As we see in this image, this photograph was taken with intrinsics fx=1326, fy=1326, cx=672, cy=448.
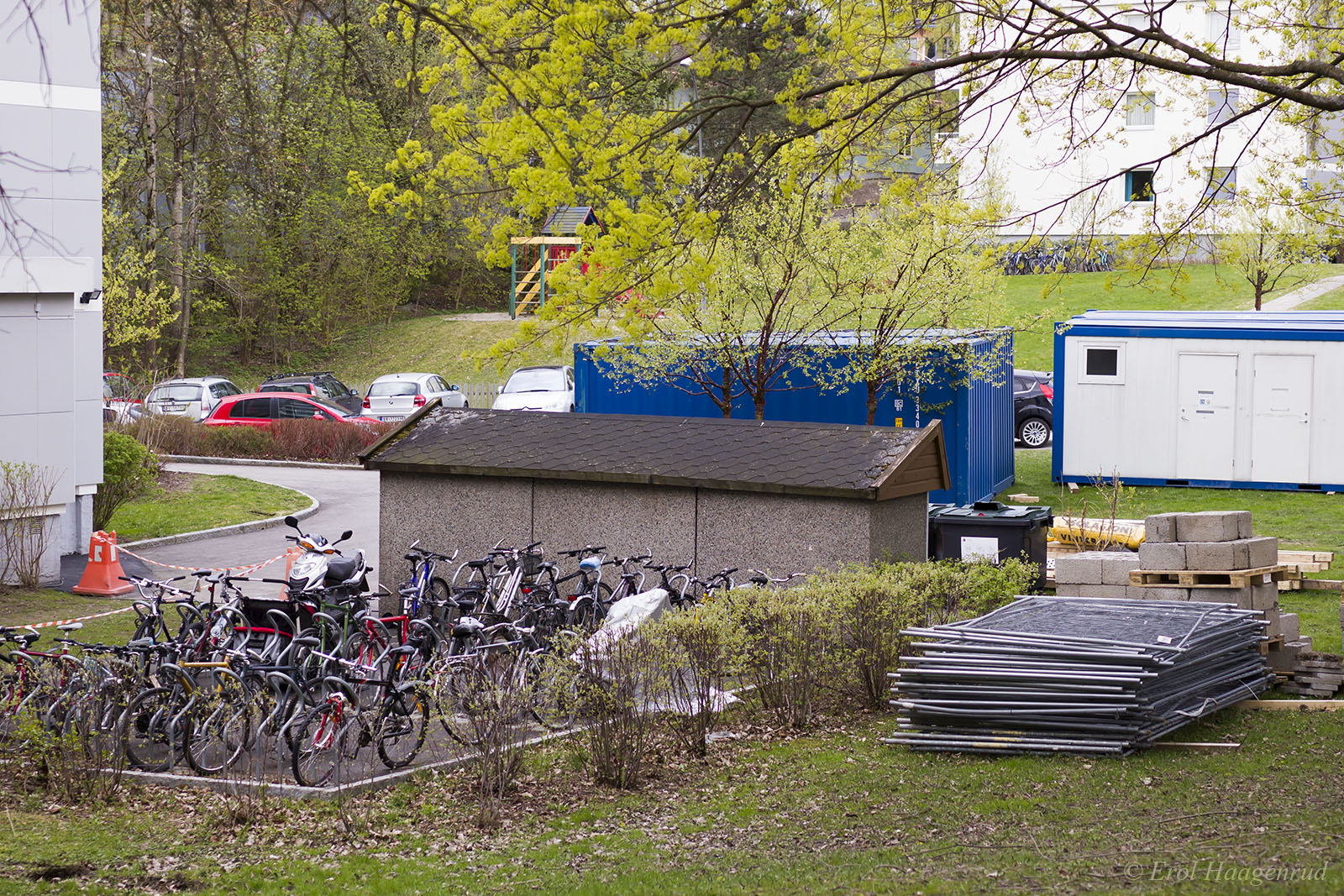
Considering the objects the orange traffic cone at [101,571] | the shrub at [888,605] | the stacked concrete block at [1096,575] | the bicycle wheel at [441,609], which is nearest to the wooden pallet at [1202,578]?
the stacked concrete block at [1096,575]

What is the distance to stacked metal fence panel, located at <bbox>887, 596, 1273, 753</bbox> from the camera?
792 centimetres

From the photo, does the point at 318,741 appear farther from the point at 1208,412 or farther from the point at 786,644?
the point at 1208,412

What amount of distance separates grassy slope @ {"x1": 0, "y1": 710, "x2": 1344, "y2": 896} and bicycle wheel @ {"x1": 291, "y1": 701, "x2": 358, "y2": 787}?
0.31 meters

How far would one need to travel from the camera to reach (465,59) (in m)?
8.53

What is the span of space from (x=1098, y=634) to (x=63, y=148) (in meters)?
12.7

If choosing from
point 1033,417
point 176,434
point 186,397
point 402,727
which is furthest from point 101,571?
point 1033,417

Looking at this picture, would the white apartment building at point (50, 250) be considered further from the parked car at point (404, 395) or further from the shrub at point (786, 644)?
the parked car at point (404, 395)

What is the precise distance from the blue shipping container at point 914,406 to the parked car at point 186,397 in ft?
42.5

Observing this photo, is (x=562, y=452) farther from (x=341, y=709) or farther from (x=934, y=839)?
(x=934, y=839)

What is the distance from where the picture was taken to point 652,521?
12172 millimetres

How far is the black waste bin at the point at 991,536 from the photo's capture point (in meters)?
13.8

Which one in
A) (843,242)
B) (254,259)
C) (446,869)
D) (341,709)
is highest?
(254,259)

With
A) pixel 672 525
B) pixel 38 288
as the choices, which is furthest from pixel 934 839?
pixel 38 288

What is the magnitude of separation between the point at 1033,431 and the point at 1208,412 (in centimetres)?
611
